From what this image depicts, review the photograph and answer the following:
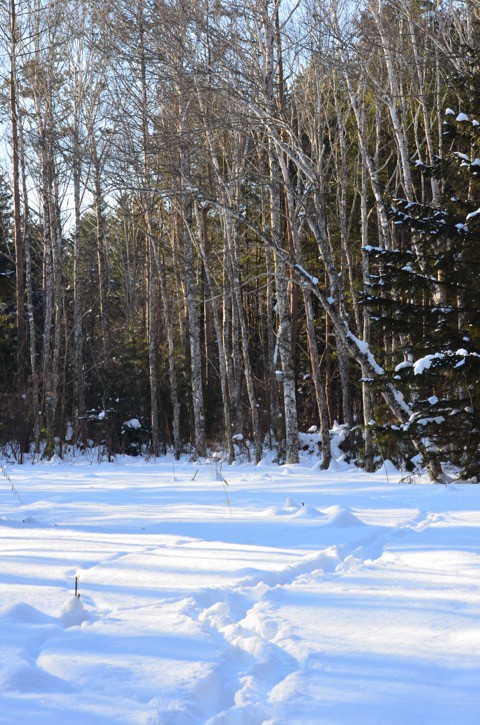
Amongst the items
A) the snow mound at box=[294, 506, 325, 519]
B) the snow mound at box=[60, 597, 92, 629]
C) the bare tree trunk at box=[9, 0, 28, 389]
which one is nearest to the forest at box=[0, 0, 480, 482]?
Result: the bare tree trunk at box=[9, 0, 28, 389]

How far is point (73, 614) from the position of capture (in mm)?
2428

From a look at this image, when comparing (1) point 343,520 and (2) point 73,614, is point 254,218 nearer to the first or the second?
(1) point 343,520

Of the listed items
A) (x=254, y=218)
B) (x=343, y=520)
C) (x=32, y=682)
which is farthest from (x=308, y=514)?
(x=254, y=218)

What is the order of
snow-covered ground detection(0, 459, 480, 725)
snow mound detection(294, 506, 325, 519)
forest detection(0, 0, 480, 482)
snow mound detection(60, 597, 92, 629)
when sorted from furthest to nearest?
1. forest detection(0, 0, 480, 482)
2. snow mound detection(294, 506, 325, 519)
3. snow mound detection(60, 597, 92, 629)
4. snow-covered ground detection(0, 459, 480, 725)

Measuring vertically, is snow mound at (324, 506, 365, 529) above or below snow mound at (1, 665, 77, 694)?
above

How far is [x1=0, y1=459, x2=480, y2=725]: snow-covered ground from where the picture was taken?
1.71 meters

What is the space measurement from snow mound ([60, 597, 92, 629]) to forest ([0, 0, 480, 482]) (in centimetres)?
511

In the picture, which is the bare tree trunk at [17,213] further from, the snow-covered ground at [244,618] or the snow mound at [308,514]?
the snow mound at [308,514]

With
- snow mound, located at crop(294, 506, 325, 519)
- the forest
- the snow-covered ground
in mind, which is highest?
the forest

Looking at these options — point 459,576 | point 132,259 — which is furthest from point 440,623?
point 132,259

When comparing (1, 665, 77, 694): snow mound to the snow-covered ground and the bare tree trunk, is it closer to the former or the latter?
the snow-covered ground

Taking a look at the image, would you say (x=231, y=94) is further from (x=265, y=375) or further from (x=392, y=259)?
(x=265, y=375)

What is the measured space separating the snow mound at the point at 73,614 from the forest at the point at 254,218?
5.11 metres

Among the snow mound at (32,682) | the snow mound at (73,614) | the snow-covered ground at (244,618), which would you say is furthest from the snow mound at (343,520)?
the snow mound at (32,682)
